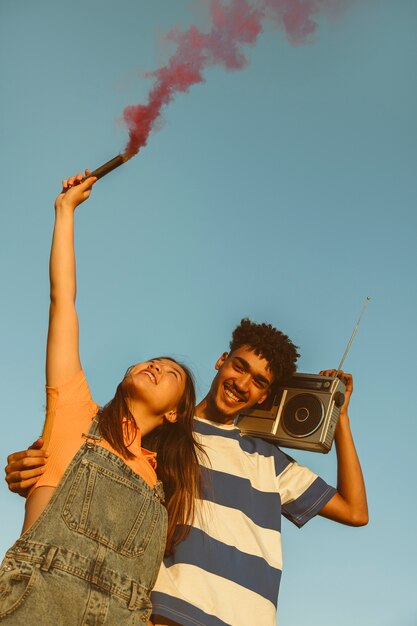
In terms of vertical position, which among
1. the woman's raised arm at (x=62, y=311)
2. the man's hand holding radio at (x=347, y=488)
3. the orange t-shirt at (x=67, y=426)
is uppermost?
the man's hand holding radio at (x=347, y=488)

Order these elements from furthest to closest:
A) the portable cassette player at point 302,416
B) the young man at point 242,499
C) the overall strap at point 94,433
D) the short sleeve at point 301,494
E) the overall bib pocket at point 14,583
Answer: the portable cassette player at point 302,416 → the short sleeve at point 301,494 → the young man at point 242,499 → the overall strap at point 94,433 → the overall bib pocket at point 14,583

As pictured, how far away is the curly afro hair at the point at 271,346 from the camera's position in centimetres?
406

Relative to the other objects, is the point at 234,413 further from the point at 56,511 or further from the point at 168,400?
the point at 56,511

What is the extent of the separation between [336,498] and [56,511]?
1.73 meters

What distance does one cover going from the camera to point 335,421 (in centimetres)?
404

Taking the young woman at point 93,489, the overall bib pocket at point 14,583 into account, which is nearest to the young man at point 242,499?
the young woman at point 93,489

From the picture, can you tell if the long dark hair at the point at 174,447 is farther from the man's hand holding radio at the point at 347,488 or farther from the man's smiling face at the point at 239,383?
the man's hand holding radio at the point at 347,488

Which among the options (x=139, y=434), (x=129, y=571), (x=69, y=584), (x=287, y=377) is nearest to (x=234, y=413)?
(x=287, y=377)

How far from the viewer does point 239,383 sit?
12.7ft

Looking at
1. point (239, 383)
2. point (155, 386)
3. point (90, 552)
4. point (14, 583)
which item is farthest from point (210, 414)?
point (14, 583)

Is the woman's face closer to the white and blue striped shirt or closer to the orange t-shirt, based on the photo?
the orange t-shirt

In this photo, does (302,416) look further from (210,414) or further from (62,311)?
(62,311)

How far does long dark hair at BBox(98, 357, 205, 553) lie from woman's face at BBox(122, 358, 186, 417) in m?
0.05

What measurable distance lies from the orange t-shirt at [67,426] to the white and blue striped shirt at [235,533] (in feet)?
1.26
